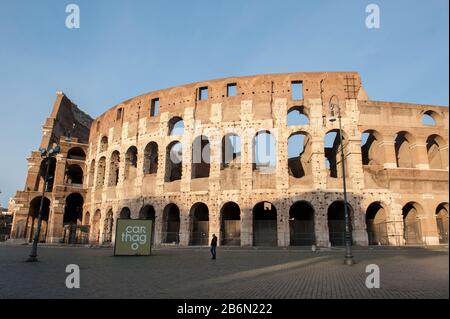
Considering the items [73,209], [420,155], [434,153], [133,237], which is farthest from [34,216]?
[434,153]

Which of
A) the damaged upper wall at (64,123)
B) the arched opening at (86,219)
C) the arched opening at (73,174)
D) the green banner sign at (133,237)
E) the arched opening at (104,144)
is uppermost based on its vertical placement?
the damaged upper wall at (64,123)

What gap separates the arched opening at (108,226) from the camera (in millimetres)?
32500

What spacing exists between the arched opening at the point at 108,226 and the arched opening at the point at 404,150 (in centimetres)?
2827

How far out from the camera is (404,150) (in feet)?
88.9

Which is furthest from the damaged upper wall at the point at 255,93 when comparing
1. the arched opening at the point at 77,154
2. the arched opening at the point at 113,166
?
the arched opening at the point at 77,154

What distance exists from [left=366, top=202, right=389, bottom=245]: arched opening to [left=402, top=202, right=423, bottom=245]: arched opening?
1.69m

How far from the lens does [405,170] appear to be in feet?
81.7

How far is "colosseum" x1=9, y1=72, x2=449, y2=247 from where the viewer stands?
24562 millimetres

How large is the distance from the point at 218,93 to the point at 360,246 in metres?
17.2

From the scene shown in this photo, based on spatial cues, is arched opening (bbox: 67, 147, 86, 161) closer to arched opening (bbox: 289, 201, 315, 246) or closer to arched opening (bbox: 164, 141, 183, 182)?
arched opening (bbox: 164, 141, 183, 182)

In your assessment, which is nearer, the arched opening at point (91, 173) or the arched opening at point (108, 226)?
the arched opening at point (108, 226)

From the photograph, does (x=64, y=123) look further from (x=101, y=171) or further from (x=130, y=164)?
(x=130, y=164)

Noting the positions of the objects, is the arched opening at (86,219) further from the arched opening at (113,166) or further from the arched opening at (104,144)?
the arched opening at (104,144)

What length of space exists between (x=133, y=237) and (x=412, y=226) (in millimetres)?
21721
